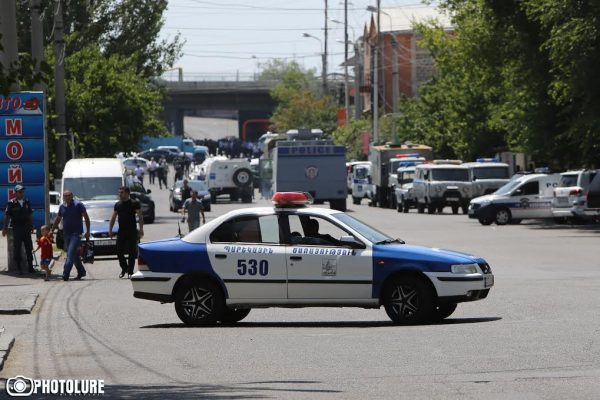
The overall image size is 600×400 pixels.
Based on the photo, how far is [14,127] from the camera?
3075cm

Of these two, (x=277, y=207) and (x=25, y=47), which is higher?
(x=25, y=47)

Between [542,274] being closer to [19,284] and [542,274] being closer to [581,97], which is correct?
[19,284]

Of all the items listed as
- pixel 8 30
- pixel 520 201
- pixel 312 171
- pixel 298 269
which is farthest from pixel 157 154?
pixel 298 269

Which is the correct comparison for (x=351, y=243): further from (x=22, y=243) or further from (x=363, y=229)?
(x=22, y=243)

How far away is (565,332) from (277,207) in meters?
4.06

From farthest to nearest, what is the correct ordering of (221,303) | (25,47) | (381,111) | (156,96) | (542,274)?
1. (381,111)
2. (156,96)
3. (25,47)
4. (542,274)
5. (221,303)

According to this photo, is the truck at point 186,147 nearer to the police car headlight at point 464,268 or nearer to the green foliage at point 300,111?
the green foliage at point 300,111

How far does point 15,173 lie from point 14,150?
49 centimetres

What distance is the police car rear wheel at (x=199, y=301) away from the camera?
17641mm

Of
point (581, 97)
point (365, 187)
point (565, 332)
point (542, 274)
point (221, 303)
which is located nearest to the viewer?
point (565, 332)

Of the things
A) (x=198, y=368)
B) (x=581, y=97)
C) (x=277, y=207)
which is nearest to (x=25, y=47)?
(x=581, y=97)

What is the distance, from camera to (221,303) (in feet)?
57.8

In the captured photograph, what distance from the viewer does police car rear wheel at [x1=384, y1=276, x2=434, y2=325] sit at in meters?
17.2

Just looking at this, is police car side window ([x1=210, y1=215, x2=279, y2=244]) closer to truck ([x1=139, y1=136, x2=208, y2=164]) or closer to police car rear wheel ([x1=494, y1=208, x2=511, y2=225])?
police car rear wheel ([x1=494, y1=208, x2=511, y2=225])
